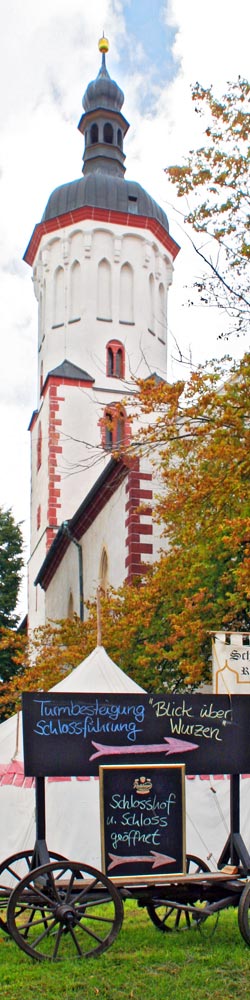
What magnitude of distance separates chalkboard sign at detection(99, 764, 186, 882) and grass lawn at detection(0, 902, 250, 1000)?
1.60ft

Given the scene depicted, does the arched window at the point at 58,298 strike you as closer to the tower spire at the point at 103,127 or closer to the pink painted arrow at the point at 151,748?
the tower spire at the point at 103,127

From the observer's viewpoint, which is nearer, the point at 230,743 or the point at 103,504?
the point at 230,743

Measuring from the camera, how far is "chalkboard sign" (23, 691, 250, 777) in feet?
23.6

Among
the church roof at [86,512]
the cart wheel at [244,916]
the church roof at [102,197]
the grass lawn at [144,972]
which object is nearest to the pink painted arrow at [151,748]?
the cart wheel at [244,916]

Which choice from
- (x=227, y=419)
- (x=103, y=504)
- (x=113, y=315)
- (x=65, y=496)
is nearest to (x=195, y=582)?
(x=227, y=419)

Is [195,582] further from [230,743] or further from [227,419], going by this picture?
[230,743]

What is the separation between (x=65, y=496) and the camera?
3531 cm

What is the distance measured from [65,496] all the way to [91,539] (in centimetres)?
924

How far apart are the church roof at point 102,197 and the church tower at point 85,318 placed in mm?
35

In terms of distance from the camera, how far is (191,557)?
1439 centimetres

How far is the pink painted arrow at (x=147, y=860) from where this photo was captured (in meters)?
7.05

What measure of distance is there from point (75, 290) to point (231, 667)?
1177 inches

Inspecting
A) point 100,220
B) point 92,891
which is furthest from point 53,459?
point 92,891

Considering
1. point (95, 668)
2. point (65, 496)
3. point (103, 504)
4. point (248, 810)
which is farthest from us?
point (65, 496)
